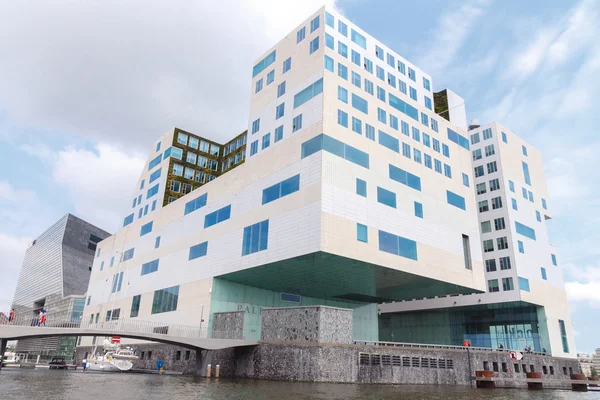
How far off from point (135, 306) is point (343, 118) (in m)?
40.6

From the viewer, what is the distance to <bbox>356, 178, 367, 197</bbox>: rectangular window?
141ft

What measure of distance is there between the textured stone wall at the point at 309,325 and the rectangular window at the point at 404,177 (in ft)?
52.5

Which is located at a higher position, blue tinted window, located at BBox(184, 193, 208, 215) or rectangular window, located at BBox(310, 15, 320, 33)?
rectangular window, located at BBox(310, 15, 320, 33)

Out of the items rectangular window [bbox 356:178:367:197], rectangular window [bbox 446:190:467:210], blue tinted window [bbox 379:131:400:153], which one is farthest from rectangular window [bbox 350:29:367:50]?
rectangular window [bbox 446:190:467:210]

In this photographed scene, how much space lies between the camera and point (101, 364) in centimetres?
5178

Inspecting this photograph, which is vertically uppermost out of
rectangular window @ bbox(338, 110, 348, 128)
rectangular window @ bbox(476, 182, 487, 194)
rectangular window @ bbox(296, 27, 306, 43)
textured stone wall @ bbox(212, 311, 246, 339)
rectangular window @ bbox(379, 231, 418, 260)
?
rectangular window @ bbox(296, 27, 306, 43)

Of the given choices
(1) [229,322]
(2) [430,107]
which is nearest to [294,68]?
(2) [430,107]

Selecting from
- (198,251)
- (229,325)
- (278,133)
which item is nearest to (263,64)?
(278,133)

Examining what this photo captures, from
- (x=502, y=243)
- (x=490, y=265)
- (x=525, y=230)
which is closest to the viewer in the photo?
(x=502, y=243)

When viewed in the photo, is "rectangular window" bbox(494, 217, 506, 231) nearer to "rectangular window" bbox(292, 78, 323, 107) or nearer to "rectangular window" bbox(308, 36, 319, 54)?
"rectangular window" bbox(292, 78, 323, 107)

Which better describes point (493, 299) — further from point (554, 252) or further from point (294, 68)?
point (294, 68)

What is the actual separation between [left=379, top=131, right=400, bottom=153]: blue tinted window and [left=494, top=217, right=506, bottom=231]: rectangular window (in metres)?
29.6

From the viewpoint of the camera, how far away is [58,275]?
422 ft

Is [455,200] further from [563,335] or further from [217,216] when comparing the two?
[563,335]
